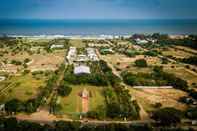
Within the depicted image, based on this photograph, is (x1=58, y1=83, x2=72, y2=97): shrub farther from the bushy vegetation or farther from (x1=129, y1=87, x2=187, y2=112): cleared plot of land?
(x1=129, y1=87, x2=187, y2=112): cleared plot of land

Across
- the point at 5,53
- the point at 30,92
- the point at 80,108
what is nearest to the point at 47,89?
the point at 30,92

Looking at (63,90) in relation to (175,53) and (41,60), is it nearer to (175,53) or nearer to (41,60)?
(41,60)

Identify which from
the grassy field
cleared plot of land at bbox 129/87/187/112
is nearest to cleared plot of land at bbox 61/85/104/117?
cleared plot of land at bbox 129/87/187/112

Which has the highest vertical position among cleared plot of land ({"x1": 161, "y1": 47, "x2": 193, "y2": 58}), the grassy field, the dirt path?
cleared plot of land ({"x1": 161, "y1": 47, "x2": 193, "y2": 58})

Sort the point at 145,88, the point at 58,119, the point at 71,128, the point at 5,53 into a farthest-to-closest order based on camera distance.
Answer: the point at 5,53, the point at 145,88, the point at 58,119, the point at 71,128

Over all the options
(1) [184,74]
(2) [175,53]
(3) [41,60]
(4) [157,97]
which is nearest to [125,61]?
(1) [184,74]

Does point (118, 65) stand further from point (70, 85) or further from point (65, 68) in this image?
point (70, 85)
